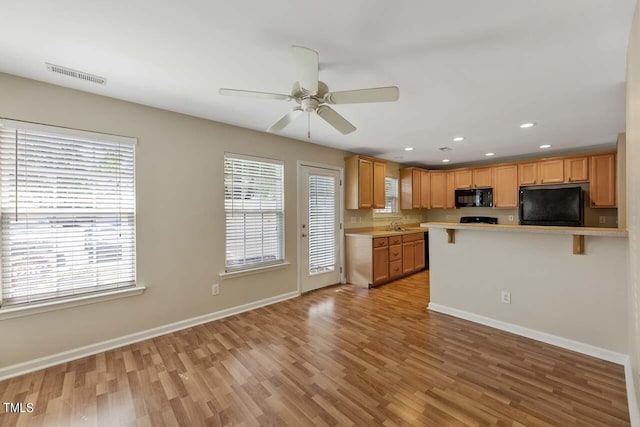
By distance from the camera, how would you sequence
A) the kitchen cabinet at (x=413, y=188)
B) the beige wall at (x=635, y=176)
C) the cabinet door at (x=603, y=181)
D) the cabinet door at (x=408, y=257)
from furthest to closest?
1. the kitchen cabinet at (x=413, y=188)
2. the cabinet door at (x=408, y=257)
3. the cabinet door at (x=603, y=181)
4. the beige wall at (x=635, y=176)

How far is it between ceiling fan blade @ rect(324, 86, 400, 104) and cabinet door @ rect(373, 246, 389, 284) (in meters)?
3.09

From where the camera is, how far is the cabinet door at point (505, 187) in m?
5.30

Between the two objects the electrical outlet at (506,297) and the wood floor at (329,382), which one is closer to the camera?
the wood floor at (329,382)

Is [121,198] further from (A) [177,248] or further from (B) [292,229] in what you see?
(B) [292,229]

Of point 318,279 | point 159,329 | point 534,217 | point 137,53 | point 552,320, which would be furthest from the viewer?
point 534,217

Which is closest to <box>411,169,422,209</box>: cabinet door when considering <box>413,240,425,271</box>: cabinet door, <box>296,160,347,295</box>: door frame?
<box>413,240,425,271</box>: cabinet door

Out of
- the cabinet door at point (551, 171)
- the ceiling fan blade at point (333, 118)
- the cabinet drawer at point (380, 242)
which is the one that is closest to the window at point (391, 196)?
the cabinet drawer at point (380, 242)

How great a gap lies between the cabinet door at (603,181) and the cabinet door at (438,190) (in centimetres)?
243

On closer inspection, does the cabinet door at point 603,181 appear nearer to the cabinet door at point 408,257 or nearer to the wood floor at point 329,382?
the cabinet door at point 408,257

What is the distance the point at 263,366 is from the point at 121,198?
2.09 metres

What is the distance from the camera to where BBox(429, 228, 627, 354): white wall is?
2.34 meters

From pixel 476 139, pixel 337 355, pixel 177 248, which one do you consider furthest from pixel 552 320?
pixel 177 248

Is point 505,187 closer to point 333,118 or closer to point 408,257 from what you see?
point 408,257

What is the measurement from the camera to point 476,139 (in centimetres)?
416
